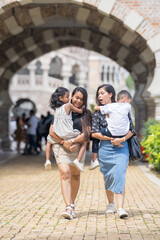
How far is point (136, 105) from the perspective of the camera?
67.4ft

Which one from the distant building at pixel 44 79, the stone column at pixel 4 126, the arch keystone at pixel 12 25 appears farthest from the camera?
the distant building at pixel 44 79

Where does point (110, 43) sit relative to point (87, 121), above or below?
above

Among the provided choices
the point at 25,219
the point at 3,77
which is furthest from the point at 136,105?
the point at 25,219

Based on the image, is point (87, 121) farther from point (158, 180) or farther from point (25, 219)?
point (158, 180)

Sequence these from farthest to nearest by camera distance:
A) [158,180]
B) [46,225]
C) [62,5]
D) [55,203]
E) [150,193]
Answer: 1. [62,5]
2. [158,180]
3. [150,193]
4. [55,203]
5. [46,225]

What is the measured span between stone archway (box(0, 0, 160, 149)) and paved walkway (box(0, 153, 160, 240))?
4743mm

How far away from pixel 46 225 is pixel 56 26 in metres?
14.8

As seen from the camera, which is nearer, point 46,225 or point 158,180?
point 46,225

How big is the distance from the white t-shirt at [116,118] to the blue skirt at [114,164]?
0.18 meters

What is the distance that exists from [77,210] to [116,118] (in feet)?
5.18

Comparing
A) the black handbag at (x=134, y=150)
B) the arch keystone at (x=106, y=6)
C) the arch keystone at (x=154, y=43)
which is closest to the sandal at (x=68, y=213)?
the black handbag at (x=134, y=150)

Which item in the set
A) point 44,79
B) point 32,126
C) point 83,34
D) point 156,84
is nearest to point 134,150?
point 156,84

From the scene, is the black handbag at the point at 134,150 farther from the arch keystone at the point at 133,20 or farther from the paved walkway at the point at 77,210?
the arch keystone at the point at 133,20

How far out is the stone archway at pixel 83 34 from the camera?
1369 cm
